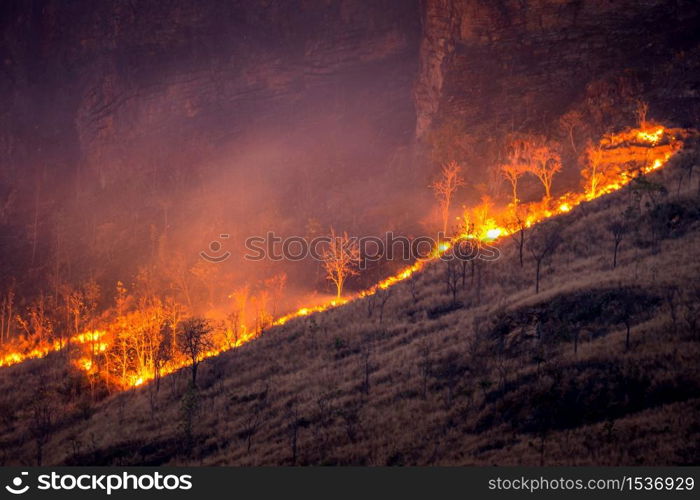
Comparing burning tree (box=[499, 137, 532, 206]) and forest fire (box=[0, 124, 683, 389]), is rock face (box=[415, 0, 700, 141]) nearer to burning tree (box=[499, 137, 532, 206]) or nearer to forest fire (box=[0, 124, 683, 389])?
burning tree (box=[499, 137, 532, 206])

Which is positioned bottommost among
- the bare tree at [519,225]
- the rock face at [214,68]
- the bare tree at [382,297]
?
the bare tree at [382,297]

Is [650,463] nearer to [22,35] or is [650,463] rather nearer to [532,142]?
[532,142]

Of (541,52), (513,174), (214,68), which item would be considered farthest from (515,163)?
(214,68)

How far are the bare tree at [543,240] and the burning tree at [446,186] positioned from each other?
66.6 ft

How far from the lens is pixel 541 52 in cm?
8994

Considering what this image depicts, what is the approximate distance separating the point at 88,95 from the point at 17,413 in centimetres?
8228

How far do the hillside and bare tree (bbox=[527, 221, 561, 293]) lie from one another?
239mm

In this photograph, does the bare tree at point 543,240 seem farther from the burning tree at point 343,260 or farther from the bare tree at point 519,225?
the burning tree at point 343,260

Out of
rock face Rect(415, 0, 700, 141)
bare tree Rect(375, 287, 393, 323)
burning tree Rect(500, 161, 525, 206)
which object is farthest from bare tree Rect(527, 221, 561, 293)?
rock face Rect(415, 0, 700, 141)

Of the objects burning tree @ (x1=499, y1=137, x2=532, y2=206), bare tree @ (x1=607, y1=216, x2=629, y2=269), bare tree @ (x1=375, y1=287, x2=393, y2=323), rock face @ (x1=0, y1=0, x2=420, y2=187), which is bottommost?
bare tree @ (x1=375, y1=287, x2=393, y2=323)

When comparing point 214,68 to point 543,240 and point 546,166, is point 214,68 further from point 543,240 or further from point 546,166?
point 543,240

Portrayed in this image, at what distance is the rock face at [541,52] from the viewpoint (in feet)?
282

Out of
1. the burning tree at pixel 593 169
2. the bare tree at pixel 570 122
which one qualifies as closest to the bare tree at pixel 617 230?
the burning tree at pixel 593 169

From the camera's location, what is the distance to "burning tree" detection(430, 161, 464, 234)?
80350 millimetres
